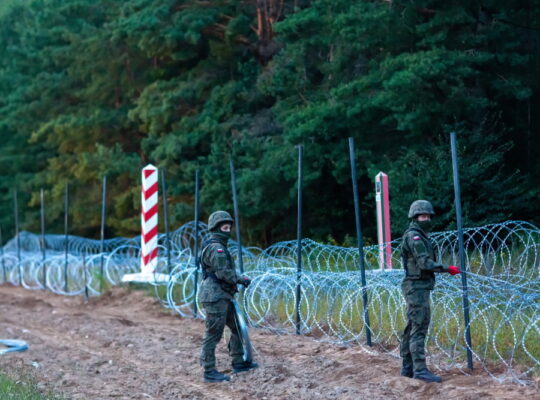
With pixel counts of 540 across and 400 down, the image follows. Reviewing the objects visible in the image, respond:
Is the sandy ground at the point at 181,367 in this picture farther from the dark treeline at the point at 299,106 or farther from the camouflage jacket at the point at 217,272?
the dark treeline at the point at 299,106

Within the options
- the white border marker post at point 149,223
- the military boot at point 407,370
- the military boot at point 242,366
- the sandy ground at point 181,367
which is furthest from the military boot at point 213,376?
the white border marker post at point 149,223

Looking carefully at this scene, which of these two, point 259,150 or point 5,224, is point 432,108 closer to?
point 259,150

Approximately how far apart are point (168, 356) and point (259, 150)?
1357 cm

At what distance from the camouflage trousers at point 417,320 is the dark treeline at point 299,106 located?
8.44 metres

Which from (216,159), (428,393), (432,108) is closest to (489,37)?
(432,108)

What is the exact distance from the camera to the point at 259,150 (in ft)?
81.7

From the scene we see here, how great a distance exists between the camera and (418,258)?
8.73m

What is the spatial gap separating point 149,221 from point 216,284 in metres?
7.94

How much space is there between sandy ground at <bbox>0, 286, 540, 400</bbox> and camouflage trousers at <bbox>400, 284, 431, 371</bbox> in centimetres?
26

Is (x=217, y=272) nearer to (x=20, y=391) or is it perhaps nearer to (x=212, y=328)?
(x=212, y=328)

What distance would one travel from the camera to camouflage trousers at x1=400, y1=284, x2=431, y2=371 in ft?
29.0

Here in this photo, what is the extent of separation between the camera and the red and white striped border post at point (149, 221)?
1759 cm

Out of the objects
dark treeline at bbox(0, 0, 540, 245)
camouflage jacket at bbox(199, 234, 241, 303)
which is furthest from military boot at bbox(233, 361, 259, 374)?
dark treeline at bbox(0, 0, 540, 245)

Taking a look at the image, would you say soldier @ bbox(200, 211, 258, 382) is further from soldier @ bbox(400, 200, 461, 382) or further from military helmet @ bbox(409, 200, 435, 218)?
military helmet @ bbox(409, 200, 435, 218)
